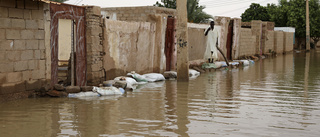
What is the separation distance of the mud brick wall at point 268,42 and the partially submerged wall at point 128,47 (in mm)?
16556

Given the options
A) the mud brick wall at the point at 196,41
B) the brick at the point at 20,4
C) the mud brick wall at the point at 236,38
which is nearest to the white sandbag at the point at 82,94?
the brick at the point at 20,4

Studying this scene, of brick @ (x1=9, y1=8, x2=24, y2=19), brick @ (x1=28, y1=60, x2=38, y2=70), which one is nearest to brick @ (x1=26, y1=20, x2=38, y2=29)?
brick @ (x1=9, y1=8, x2=24, y2=19)

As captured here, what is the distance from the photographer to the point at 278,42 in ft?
110

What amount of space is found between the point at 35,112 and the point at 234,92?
4.76 metres

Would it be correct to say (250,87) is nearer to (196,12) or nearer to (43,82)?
(43,82)

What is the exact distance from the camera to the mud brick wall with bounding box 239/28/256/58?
2385 cm

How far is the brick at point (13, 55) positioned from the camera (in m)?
8.38

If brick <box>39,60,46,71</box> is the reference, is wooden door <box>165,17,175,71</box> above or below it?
above

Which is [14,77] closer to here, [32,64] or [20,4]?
[32,64]

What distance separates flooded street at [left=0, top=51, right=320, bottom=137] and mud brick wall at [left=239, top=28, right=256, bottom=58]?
13.5 m

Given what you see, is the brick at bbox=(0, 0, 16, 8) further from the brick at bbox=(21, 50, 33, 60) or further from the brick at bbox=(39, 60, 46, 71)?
the brick at bbox=(39, 60, 46, 71)

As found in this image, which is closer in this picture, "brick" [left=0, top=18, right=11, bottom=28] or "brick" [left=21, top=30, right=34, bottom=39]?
"brick" [left=0, top=18, right=11, bottom=28]

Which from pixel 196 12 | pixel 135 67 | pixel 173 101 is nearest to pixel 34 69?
pixel 173 101

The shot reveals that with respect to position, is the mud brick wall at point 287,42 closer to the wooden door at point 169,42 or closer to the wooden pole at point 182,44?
the wooden door at point 169,42
